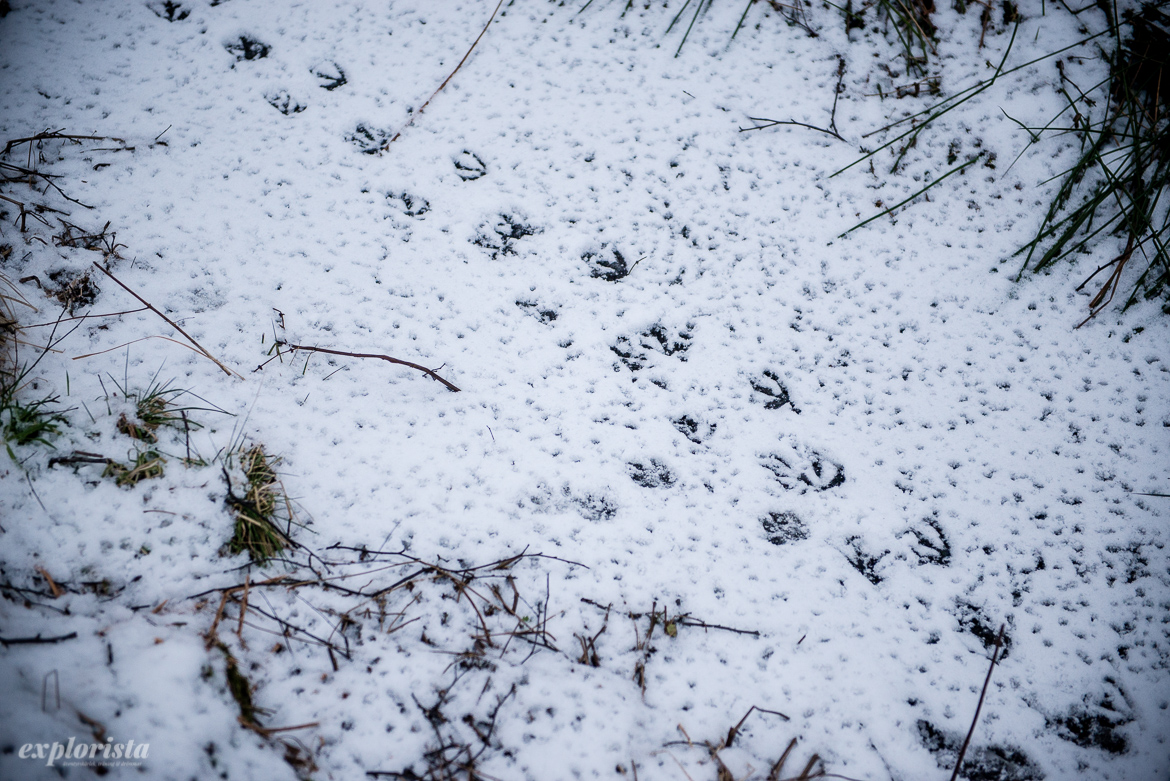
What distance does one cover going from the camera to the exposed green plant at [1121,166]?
1741mm

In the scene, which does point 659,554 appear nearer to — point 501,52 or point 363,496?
point 363,496

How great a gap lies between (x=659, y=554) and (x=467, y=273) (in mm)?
1076

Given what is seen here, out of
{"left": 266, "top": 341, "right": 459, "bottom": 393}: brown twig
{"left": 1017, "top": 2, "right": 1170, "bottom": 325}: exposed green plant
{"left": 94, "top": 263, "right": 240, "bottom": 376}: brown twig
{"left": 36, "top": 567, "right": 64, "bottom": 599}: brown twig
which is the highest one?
{"left": 1017, "top": 2, "right": 1170, "bottom": 325}: exposed green plant

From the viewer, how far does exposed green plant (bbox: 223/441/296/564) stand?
1310mm

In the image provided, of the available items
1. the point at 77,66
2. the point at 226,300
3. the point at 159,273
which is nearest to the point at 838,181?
the point at 226,300

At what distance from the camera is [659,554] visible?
1.43 m

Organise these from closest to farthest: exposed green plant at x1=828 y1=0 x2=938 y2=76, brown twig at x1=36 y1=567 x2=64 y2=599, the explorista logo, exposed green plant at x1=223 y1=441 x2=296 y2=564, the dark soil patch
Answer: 1. the explorista logo
2. brown twig at x1=36 y1=567 x2=64 y2=599
3. exposed green plant at x1=223 y1=441 x2=296 y2=564
4. the dark soil patch
5. exposed green plant at x1=828 y1=0 x2=938 y2=76

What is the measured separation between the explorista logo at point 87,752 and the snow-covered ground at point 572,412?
1cm

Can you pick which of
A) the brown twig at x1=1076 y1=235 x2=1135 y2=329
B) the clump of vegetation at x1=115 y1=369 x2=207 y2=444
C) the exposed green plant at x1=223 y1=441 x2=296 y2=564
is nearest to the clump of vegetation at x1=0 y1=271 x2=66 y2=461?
the clump of vegetation at x1=115 y1=369 x2=207 y2=444

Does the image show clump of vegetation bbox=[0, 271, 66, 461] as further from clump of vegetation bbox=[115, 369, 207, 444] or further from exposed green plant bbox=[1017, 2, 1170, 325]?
exposed green plant bbox=[1017, 2, 1170, 325]

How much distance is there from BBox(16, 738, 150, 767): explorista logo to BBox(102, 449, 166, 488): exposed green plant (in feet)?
1.93

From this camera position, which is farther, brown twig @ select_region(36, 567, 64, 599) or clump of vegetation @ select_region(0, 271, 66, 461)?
clump of vegetation @ select_region(0, 271, 66, 461)

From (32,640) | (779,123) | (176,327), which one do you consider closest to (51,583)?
(32,640)

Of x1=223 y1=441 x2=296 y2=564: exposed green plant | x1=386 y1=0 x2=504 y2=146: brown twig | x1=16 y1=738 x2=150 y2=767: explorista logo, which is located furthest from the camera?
x1=386 y1=0 x2=504 y2=146: brown twig
